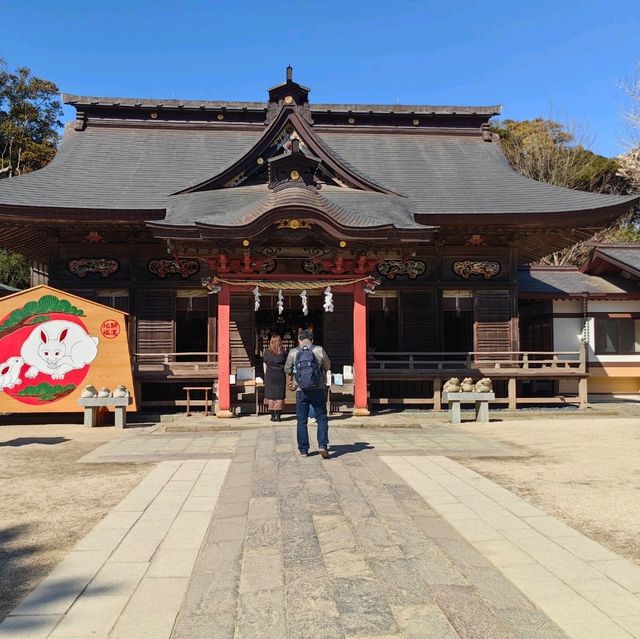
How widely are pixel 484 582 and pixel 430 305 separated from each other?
37.3 ft

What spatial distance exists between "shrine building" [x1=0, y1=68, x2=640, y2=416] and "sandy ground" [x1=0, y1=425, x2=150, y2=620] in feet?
12.8

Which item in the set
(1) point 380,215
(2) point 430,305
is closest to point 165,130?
(1) point 380,215

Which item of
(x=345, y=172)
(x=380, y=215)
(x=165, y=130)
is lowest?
(x=380, y=215)

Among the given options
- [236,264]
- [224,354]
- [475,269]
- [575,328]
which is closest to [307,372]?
[224,354]

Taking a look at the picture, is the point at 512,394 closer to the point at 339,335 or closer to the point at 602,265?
the point at 339,335

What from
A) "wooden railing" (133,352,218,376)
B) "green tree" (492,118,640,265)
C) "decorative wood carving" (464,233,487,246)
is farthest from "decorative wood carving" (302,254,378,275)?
"green tree" (492,118,640,265)

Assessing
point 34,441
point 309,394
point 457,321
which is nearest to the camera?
point 309,394

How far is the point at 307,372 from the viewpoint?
663 centimetres

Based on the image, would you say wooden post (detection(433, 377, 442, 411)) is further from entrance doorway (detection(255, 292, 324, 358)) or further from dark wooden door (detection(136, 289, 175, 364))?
dark wooden door (detection(136, 289, 175, 364))

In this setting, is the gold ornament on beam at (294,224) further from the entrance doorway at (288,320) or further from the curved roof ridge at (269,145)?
the entrance doorway at (288,320)

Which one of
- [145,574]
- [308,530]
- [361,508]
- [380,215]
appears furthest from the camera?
[380,215]

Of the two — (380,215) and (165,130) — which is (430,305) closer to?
(380,215)

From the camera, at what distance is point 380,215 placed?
12.4m

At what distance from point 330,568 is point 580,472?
179 inches
